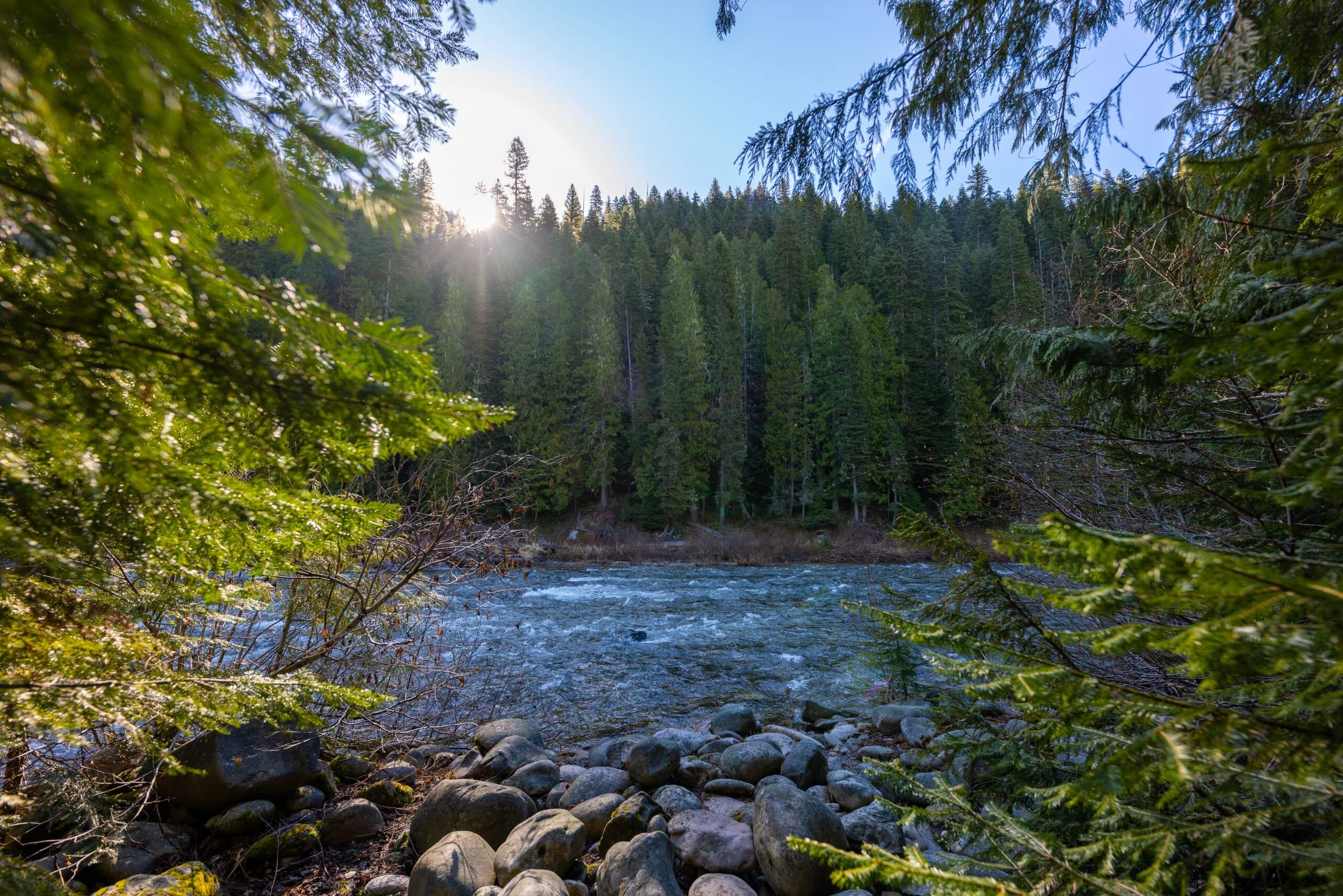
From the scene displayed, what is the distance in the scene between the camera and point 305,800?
169 inches

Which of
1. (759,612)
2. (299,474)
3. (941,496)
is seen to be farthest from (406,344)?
(941,496)

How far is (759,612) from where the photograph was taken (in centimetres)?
1347

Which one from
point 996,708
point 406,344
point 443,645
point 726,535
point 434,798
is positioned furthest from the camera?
point 726,535

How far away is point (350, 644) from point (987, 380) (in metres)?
27.7

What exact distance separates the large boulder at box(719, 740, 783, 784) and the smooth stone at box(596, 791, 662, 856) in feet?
3.64

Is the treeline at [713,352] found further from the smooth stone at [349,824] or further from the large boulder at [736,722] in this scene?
the smooth stone at [349,824]

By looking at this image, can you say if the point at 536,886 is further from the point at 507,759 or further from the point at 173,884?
the point at 507,759

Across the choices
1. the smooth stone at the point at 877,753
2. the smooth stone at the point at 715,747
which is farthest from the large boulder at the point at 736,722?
the smooth stone at the point at 877,753

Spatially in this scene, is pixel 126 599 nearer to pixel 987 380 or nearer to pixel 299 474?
pixel 299 474

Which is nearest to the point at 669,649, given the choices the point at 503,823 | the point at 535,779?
the point at 535,779

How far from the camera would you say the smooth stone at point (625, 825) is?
3855 millimetres

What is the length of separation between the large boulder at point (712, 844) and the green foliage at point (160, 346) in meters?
3.09

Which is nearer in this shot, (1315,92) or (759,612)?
(1315,92)

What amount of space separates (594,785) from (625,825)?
82cm
